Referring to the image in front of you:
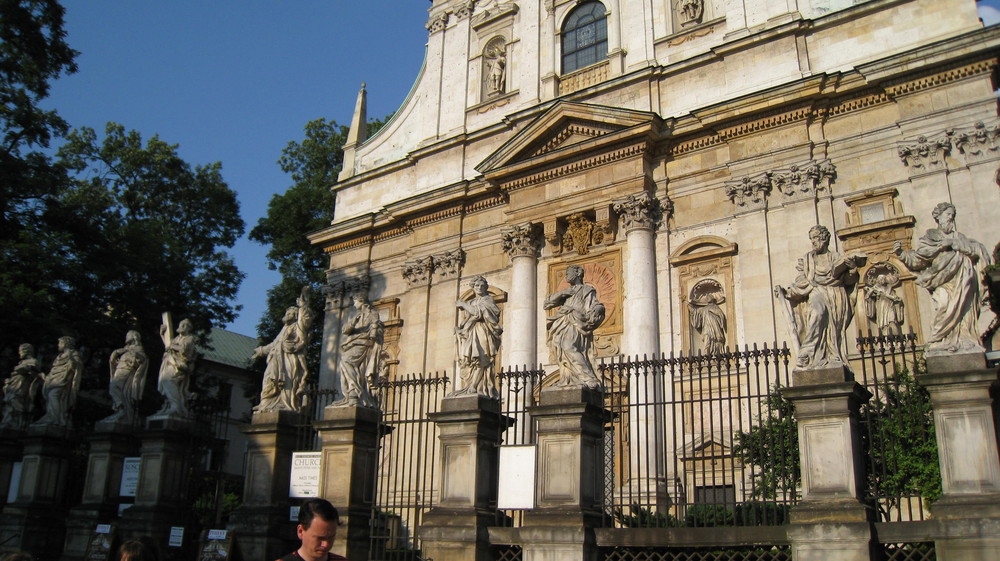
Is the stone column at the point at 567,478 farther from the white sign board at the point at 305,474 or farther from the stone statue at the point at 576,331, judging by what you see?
the white sign board at the point at 305,474

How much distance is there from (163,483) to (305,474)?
3209mm

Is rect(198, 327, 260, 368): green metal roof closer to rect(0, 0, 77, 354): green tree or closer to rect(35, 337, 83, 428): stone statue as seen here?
rect(0, 0, 77, 354): green tree

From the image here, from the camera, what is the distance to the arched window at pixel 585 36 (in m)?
22.0

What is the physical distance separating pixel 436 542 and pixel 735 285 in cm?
943

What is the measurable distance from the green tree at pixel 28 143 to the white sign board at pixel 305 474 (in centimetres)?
916

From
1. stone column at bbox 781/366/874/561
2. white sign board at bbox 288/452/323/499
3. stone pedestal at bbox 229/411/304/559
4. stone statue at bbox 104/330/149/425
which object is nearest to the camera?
stone column at bbox 781/366/874/561

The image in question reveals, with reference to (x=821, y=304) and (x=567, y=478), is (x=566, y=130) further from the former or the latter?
(x=567, y=478)

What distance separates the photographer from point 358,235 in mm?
25172

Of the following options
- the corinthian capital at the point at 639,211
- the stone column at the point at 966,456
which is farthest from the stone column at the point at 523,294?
the stone column at the point at 966,456

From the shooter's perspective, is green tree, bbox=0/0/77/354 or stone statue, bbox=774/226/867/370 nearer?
stone statue, bbox=774/226/867/370

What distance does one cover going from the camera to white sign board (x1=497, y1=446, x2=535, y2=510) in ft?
34.9

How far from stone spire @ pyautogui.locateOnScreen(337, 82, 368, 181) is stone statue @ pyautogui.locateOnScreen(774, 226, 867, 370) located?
18689 millimetres

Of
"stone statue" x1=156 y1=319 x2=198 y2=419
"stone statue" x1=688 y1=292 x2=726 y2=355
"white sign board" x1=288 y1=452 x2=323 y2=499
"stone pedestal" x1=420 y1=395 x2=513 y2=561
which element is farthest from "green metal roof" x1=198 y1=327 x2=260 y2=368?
"stone pedestal" x1=420 y1=395 x2=513 y2=561

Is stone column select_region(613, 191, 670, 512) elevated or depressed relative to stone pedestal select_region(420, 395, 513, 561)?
elevated
